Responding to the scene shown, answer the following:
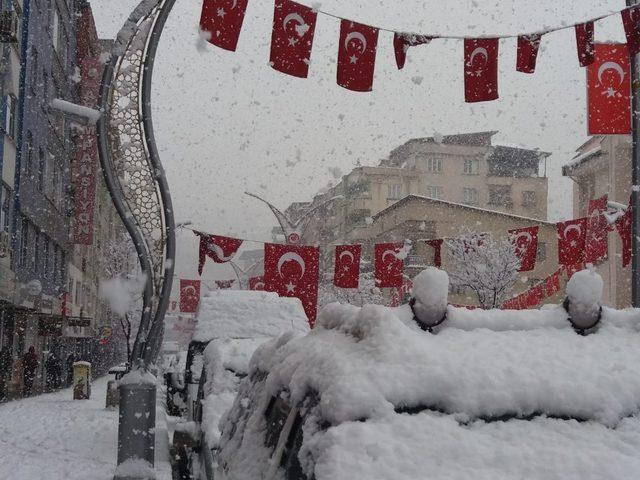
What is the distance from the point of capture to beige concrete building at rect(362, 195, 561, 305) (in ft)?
186

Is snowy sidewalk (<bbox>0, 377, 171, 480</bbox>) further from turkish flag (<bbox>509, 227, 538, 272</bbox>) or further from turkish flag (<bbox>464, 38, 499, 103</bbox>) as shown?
turkish flag (<bbox>509, 227, 538, 272</bbox>)

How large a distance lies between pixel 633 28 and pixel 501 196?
7380 centimetres

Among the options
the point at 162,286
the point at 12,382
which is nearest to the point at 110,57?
the point at 162,286

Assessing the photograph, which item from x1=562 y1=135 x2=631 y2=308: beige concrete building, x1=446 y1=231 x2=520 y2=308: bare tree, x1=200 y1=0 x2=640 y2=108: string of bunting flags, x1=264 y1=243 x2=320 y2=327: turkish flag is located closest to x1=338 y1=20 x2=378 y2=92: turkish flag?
x1=200 y1=0 x2=640 y2=108: string of bunting flags

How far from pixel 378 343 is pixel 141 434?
5574mm

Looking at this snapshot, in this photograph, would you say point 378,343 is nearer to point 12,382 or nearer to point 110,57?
point 110,57

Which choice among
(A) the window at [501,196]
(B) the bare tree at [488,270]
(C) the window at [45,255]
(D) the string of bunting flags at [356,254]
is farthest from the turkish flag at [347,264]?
(A) the window at [501,196]

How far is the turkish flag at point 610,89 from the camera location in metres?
12.6

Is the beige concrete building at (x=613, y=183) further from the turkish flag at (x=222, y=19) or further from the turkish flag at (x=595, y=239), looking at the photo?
the turkish flag at (x=222, y=19)

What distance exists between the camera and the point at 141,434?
24.6 ft

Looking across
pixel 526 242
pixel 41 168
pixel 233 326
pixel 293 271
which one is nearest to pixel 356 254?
pixel 293 271

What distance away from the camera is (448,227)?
63500mm

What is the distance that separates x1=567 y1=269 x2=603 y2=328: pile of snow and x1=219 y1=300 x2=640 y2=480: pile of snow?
0.05m

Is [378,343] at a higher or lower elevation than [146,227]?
lower
